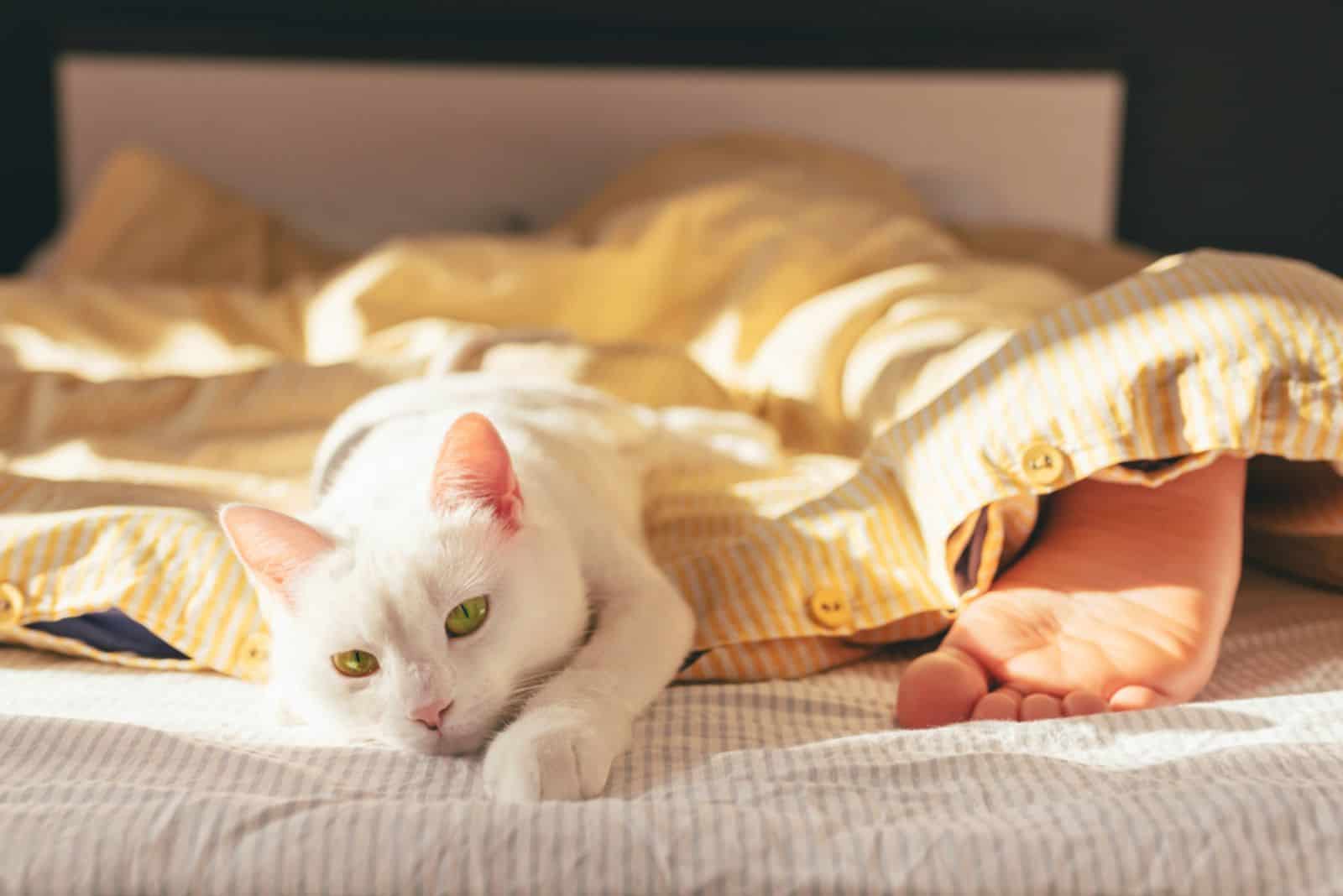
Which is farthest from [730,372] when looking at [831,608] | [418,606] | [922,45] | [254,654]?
[922,45]

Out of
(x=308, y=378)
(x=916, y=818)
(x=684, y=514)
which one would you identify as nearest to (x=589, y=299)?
(x=308, y=378)

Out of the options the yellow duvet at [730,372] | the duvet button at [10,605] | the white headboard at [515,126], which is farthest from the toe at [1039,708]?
the white headboard at [515,126]

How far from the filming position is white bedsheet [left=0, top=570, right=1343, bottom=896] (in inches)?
23.6

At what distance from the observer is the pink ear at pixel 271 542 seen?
0.77 meters

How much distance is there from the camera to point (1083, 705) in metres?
0.84

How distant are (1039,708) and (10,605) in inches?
31.3

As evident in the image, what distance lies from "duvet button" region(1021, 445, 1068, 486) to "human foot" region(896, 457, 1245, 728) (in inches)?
3.0

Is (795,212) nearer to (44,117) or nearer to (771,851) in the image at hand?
(771,851)

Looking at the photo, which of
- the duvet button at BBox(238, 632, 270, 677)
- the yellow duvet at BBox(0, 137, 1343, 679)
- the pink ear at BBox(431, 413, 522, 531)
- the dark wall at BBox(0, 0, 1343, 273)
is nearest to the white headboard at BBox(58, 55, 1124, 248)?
the dark wall at BBox(0, 0, 1343, 273)

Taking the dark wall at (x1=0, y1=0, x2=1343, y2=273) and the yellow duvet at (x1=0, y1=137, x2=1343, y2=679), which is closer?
the yellow duvet at (x1=0, y1=137, x2=1343, y2=679)

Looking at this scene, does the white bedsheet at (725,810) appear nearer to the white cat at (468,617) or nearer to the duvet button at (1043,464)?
the white cat at (468,617)

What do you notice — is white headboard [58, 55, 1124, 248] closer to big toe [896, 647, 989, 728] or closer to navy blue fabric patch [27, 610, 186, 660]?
navy blue fabric patch [27, 610, 186, 660]

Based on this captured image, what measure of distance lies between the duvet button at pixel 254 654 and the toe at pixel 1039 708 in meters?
0.57

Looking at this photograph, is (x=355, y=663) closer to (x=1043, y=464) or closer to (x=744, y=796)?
(x=744, y=796)
